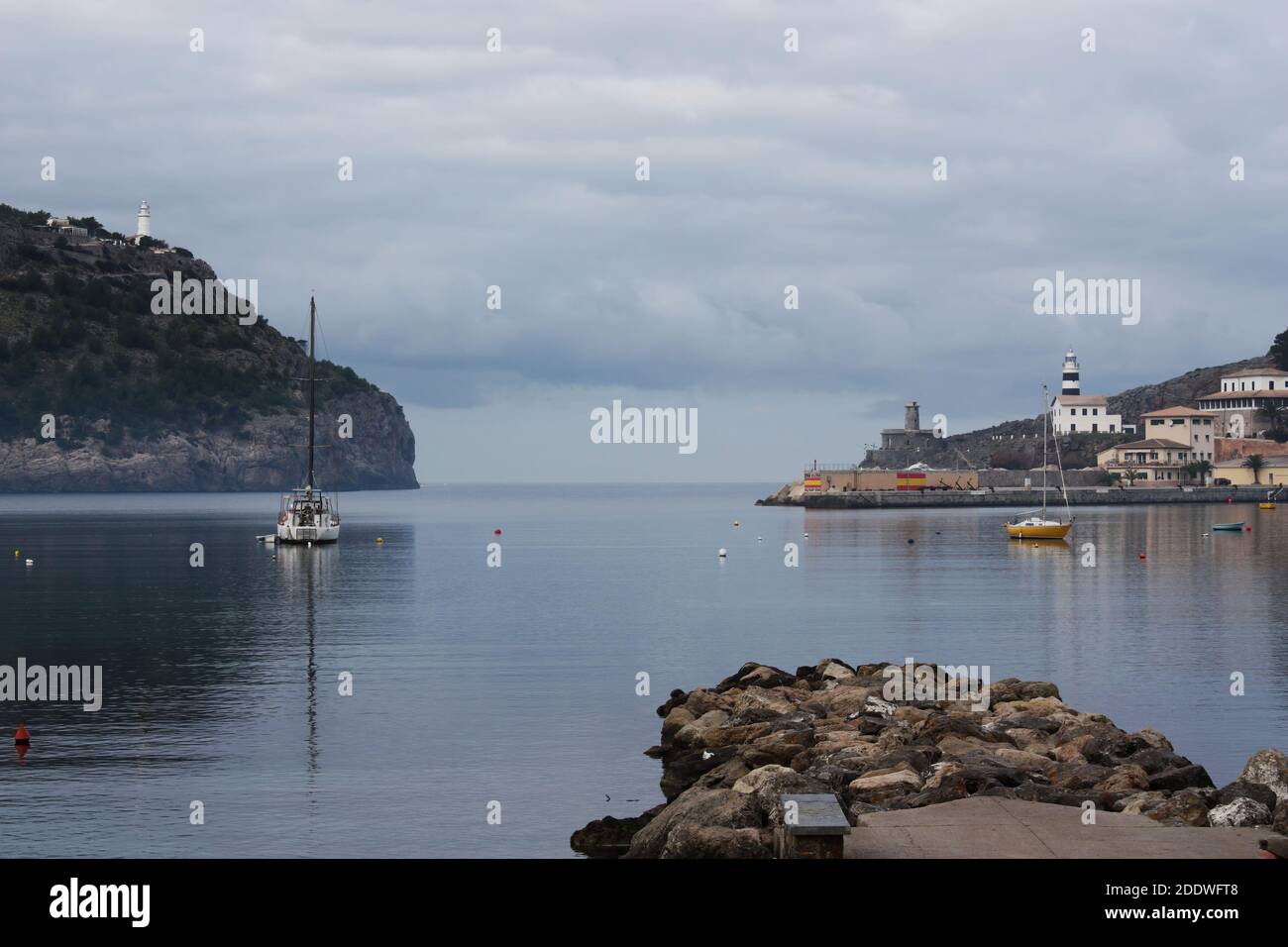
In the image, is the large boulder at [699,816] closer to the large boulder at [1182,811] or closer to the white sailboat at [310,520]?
the large boulder at [1182,811]

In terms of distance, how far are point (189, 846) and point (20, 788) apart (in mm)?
5644

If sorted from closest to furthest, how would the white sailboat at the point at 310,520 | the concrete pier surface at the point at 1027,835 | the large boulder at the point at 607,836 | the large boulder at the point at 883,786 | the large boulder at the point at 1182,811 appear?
the concrete pier surface at the point at 1027,835, the large boulder at the point at 1182,811, the large boulder at the point at 883,786, the large boulder at the point at 607,836, the white sailboat at the point at 310,520

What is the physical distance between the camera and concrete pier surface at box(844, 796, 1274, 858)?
15.5 metres

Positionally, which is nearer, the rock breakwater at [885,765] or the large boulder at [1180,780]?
the rock breakwater at [885,765]

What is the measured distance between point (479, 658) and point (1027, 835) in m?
31.4

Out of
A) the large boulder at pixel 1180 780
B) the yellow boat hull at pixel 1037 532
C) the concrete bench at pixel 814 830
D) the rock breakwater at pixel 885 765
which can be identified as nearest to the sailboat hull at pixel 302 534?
the yellow boat hull at pixel 1037 532

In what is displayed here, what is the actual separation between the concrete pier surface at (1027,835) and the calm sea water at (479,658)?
20.8 ft

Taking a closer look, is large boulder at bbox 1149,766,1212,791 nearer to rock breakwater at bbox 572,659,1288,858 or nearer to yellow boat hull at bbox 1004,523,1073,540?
rock breakwater at bbox 572,659,1288,858

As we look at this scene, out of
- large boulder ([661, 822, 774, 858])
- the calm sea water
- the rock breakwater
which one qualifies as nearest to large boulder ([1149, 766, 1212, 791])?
the rock breakwater

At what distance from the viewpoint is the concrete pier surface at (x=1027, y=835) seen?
15.5 metres

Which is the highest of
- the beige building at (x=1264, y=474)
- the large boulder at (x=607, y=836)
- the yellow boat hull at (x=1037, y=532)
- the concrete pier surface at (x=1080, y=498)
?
the beige building at (x=1264, y=474)

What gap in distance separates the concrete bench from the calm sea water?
7.23m
